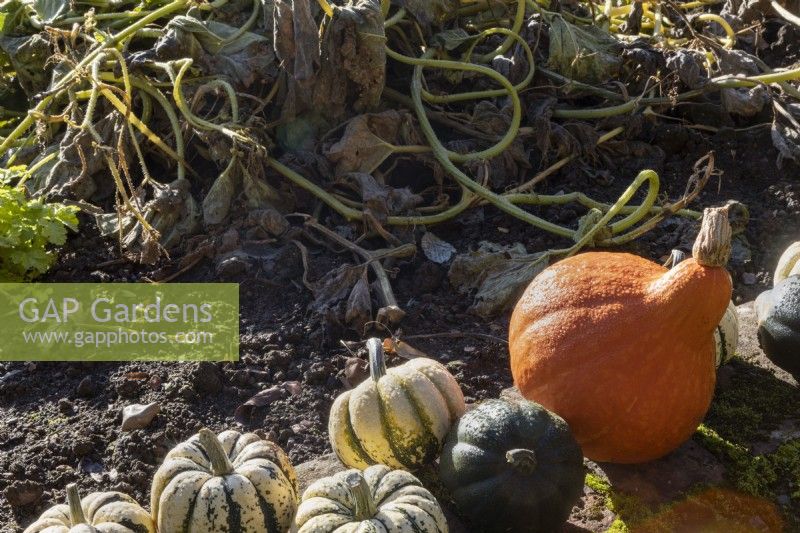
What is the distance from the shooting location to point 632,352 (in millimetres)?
3066

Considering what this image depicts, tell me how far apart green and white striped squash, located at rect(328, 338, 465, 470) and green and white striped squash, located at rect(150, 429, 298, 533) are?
355 mm

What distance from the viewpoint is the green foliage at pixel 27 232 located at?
446 cm

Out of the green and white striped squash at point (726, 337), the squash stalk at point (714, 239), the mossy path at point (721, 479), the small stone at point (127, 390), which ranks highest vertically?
the squash stalk at point (714, 239)

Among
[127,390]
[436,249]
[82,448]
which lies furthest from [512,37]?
[82,448]

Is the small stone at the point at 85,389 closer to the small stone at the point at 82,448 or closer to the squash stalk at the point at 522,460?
the small stone at the point at 82,448

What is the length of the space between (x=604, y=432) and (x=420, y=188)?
2.30 metres

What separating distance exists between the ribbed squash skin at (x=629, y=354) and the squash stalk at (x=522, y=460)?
387 mm

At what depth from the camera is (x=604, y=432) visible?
313cm

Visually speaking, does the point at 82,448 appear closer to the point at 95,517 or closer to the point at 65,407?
the point at 65,407

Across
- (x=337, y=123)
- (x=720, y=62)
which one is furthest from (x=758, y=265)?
(x=337, y=123)

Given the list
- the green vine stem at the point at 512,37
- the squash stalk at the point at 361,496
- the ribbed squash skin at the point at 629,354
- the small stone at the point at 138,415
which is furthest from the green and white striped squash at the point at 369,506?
the green vine stem at the point at 512,37

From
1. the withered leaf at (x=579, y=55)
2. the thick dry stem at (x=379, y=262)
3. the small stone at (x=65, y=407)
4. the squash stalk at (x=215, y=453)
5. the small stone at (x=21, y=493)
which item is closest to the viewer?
the squash stalk at (x=215, y=453)
